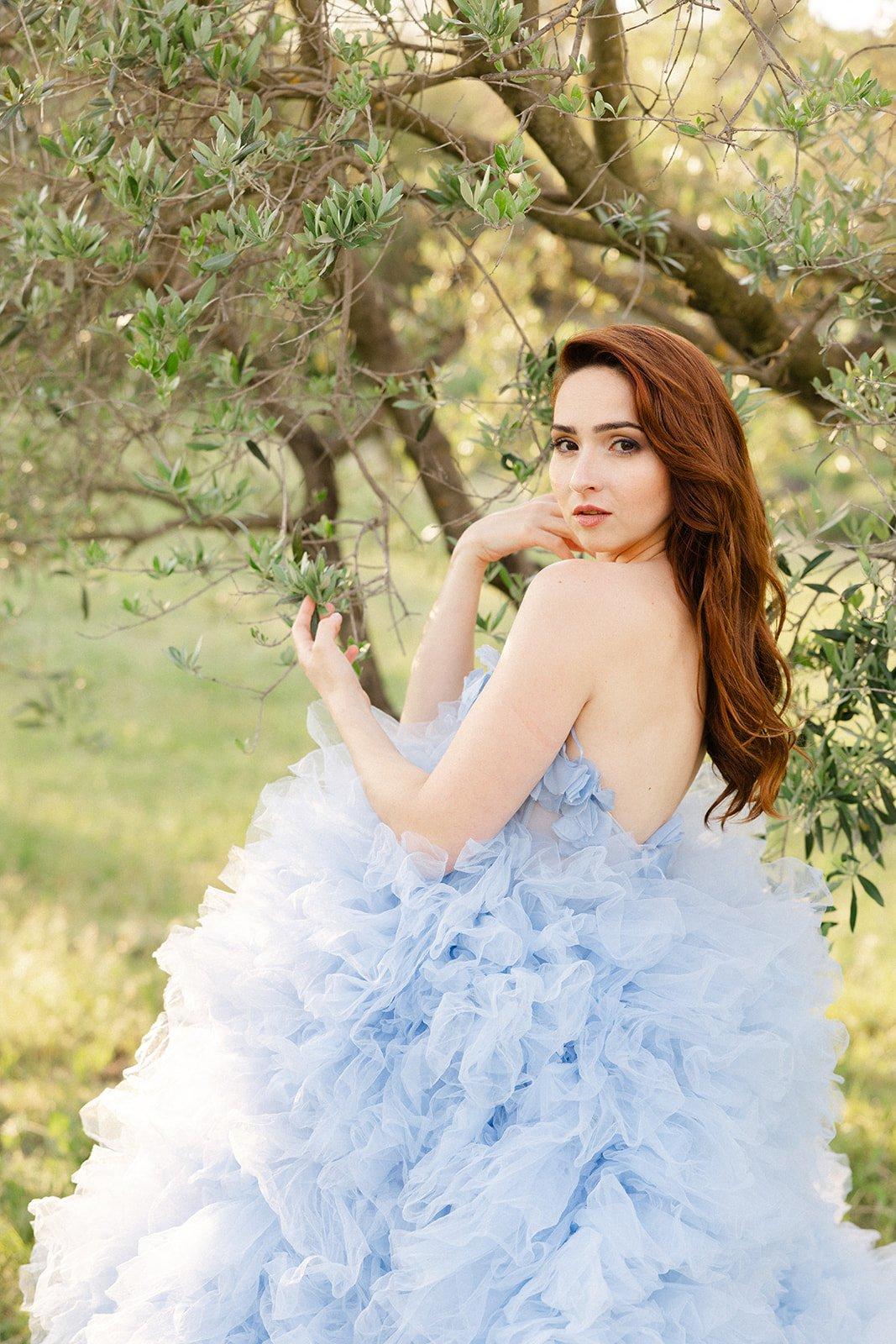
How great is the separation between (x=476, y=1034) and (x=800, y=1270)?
824 mm

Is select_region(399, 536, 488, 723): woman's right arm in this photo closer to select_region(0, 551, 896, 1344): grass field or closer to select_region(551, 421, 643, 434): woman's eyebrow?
select_region(551, 421, 643, 434): woman's eyebrow

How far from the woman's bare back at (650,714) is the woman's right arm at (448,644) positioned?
503 mm

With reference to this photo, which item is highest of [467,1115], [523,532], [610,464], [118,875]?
[118,875]

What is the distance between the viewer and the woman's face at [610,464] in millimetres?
1974

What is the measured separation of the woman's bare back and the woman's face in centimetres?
9

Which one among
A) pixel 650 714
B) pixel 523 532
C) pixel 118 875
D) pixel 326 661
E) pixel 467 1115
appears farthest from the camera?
pixel 118 875

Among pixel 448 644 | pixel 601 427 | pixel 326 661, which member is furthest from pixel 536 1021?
pixel 601 427

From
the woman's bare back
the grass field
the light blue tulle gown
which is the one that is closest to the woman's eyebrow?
the woman's bare back

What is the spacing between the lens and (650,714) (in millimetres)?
1958

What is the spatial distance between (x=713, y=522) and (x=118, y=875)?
15.5ft

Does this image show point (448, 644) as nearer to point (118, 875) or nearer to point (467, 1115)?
point (467, 1115)

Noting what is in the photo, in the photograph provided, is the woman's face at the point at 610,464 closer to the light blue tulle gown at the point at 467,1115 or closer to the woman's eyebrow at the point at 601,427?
the woman's eyebrow at the point at 601,427

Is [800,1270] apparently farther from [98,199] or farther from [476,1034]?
[98,199]

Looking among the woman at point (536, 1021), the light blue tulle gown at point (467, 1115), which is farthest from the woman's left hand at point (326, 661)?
the light blue tulle gown at point (467, 1115)
